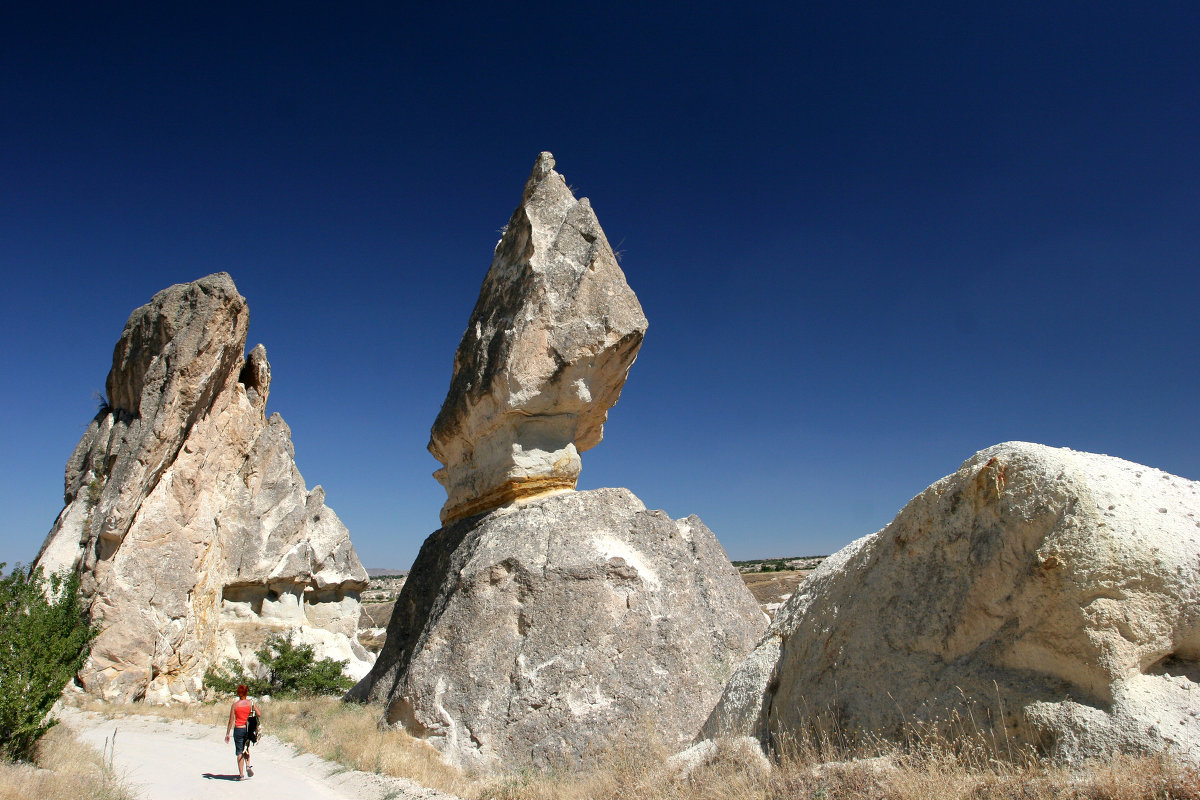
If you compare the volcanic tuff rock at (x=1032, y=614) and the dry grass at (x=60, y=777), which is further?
the dry grass at (x=60, y=777)

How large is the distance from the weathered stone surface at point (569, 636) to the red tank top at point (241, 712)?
4.57 feet

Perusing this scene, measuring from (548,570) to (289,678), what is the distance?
1099 cm

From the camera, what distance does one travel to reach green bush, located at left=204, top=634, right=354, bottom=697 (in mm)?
15539

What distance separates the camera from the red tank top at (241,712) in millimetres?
8020

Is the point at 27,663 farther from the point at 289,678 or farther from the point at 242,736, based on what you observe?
the point at 289,678

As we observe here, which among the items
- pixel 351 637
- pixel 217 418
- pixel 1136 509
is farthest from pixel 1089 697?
pixel 351 637

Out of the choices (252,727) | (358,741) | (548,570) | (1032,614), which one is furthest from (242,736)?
(1032,614)

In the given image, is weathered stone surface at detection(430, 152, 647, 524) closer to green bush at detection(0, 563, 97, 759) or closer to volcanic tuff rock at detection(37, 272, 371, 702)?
green bush at detection(0, 563, 97, 759)

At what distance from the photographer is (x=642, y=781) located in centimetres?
504

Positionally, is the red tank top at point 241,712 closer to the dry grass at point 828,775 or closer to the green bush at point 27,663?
the dry grass at point 828,775

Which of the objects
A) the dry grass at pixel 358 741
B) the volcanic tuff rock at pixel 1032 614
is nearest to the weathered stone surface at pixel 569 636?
the dry grass at pixel 358 741

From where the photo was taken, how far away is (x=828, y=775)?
3680 mm

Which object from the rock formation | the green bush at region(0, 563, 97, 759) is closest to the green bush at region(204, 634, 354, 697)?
the green bush at region(0, 563, 97, 759)

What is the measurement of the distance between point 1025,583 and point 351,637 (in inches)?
912
